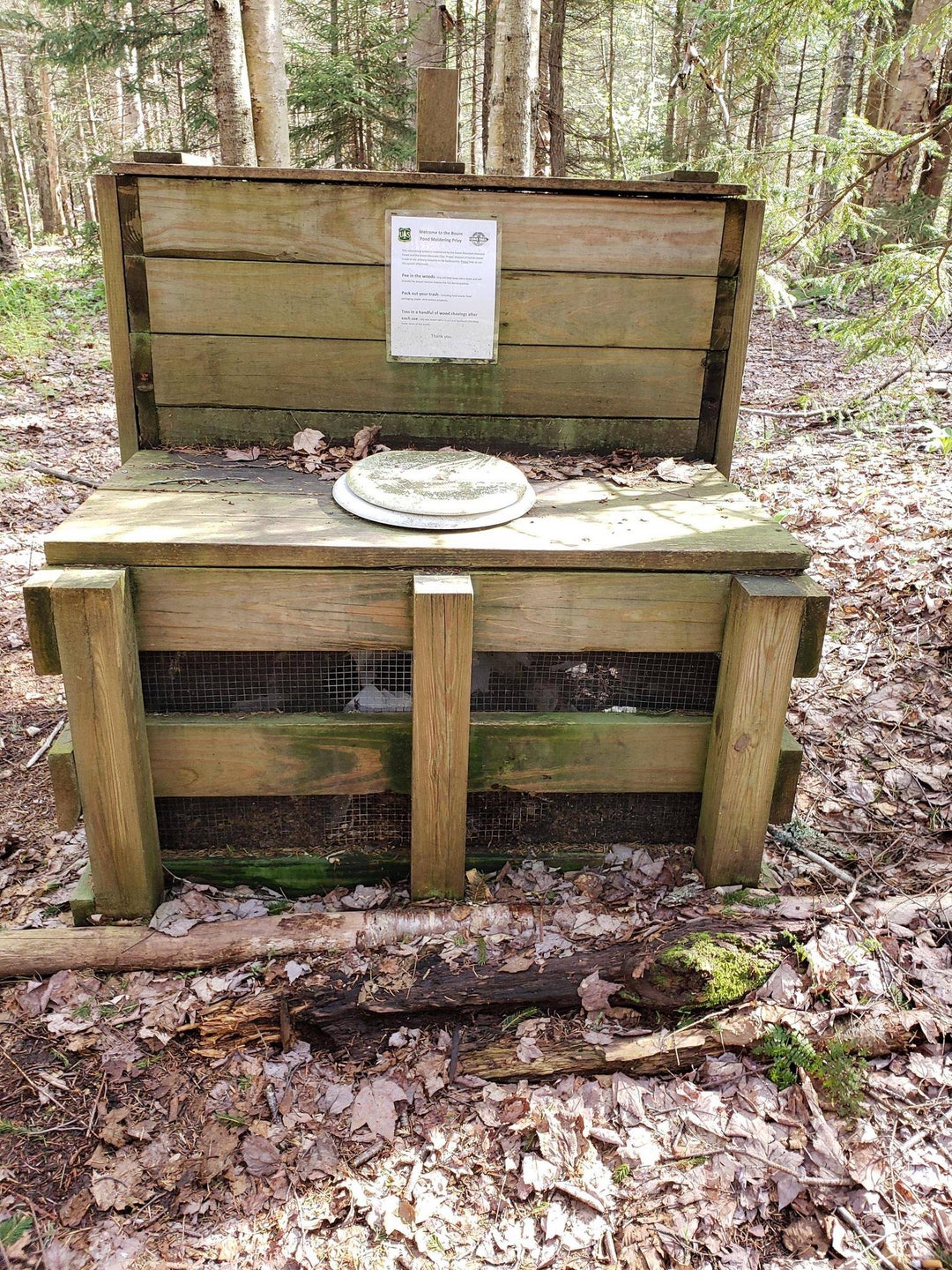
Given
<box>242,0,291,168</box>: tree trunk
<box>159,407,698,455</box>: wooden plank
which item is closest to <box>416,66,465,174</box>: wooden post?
<box>159,407,698,455</box>: wooden plank

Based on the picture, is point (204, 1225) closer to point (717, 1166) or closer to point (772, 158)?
point (717, 1166)

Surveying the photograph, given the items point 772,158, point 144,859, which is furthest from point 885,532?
point 144,859

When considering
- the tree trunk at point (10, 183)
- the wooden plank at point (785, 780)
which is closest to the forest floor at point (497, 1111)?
the wooden plank at point (785, 780)

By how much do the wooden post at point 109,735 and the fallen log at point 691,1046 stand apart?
45.2 inches

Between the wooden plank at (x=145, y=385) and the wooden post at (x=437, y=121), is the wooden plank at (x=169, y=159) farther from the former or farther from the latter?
the wooden post at (x=437, y=121)

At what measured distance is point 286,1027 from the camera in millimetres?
2416

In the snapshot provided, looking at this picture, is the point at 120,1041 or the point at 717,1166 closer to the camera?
the point at 717,1166

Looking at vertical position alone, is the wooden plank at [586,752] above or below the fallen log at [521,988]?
above

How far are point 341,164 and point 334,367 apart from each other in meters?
10.5

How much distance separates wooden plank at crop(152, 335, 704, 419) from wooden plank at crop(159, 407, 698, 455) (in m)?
0.03

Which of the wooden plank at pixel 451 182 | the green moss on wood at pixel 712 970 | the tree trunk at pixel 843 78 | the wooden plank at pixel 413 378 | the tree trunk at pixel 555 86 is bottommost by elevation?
the green moss on wood at pixel 712 970

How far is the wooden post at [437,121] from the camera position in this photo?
3146 millimetres

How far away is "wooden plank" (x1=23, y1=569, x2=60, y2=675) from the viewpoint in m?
2.39

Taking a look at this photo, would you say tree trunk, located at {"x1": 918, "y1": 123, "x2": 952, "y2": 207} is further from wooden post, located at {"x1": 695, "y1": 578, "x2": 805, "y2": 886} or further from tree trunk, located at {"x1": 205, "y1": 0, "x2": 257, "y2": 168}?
wooden post, located at {"x1": 695, "y1": 578, "x2": 805, "y2": 886}
